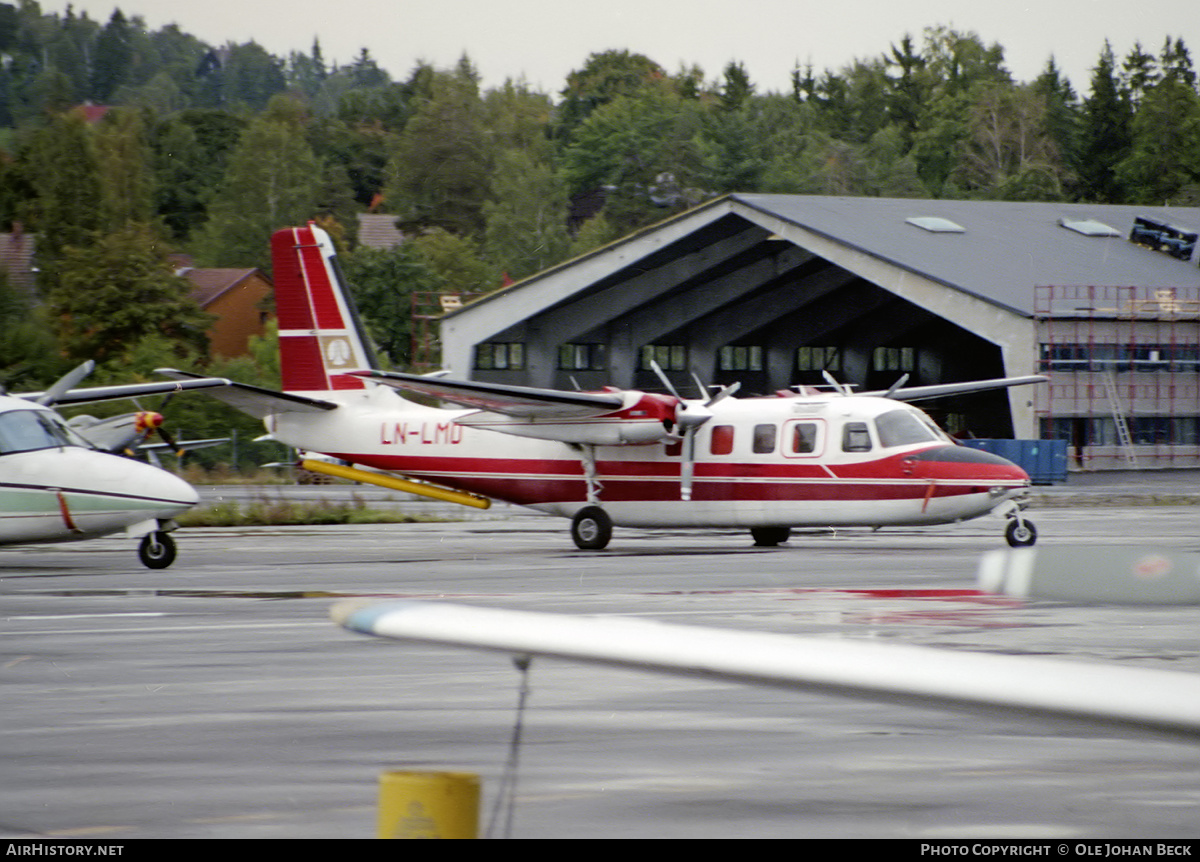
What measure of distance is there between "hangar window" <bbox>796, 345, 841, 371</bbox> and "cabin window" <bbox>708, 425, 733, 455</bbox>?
40.9 metres

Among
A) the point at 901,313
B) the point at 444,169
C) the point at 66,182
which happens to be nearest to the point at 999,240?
the point at 901,313

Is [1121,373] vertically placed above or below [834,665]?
above

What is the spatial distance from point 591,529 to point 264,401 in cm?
501

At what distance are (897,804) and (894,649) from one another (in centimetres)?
238

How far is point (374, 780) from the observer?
235 inches

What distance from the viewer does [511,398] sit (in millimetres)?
19750

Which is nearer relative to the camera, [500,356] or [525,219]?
[500,356]

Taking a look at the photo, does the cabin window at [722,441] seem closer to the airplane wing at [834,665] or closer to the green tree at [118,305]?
the airplane wing at [834,665]

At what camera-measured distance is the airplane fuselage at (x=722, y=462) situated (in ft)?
63.4

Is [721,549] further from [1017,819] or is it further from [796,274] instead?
[796,274]

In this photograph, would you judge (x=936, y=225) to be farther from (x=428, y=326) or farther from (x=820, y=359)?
(x=428, y=326)

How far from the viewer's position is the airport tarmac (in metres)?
5.33

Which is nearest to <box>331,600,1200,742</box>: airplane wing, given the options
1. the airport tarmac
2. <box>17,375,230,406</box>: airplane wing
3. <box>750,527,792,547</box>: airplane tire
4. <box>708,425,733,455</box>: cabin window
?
the airport tarmac

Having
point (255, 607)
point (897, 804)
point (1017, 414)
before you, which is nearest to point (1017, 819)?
point (897, 804)
